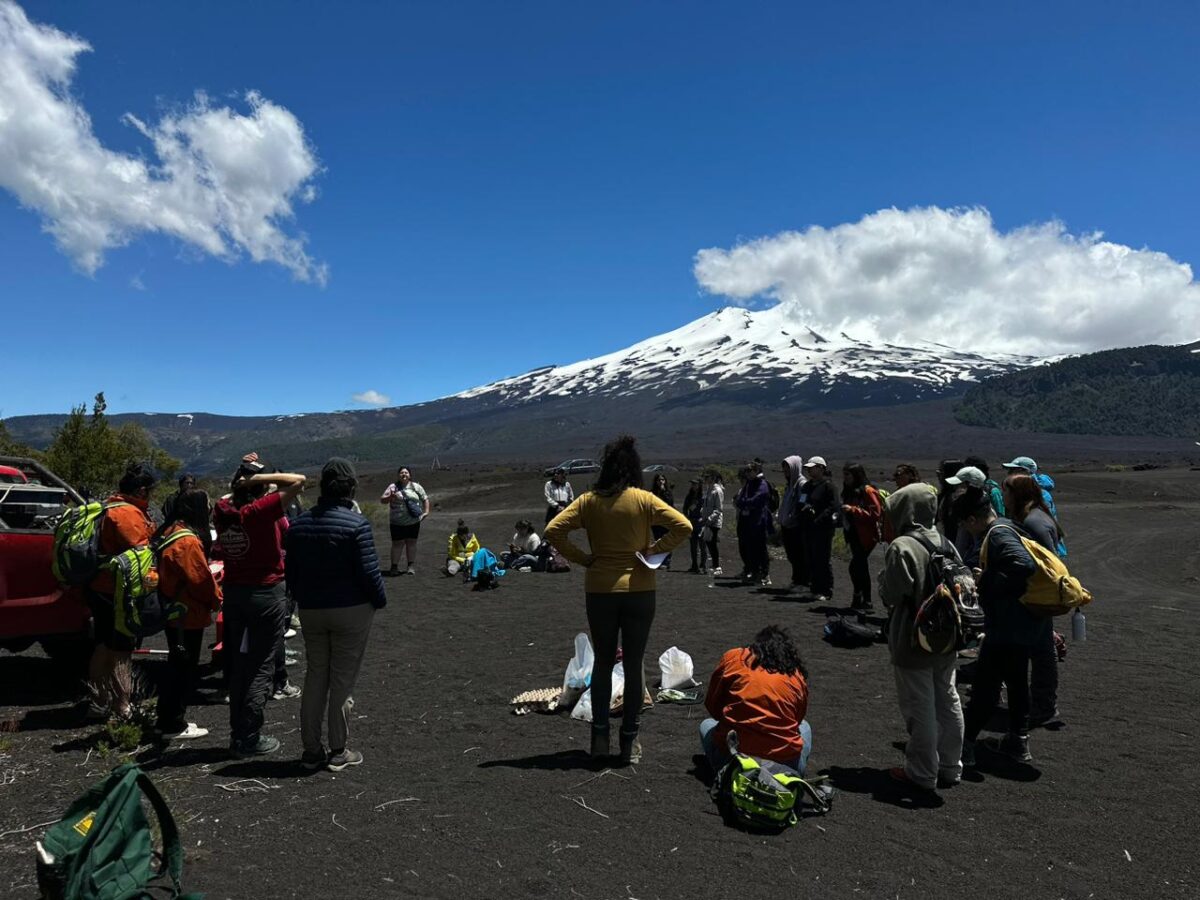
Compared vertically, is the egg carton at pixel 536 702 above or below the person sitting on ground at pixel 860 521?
below

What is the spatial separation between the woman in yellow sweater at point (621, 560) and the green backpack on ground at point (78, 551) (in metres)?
2.80

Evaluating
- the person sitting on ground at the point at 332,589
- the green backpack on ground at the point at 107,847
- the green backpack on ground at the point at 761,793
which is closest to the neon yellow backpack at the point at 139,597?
the person sitting on ground at the point at 332,589

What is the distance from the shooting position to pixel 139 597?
4906 millimetres

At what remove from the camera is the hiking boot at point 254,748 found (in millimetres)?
4805

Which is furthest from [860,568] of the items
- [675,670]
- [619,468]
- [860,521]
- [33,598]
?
[33,598]

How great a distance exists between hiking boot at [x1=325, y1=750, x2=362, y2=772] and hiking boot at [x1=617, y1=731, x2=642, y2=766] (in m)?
1.57

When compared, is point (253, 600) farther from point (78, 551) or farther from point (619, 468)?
point (619, 468)

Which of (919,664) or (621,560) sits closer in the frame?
(919,664)

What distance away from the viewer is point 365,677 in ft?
23.4

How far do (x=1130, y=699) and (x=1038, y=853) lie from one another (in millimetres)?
3324

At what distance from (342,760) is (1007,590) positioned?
4.01 m

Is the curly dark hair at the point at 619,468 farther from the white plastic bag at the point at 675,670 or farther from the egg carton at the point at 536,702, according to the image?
the white plastic bag at the point at 675,670

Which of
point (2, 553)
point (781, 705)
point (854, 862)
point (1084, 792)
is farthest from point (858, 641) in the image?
point (2, 553)

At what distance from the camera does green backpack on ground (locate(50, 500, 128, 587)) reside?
4820mm
